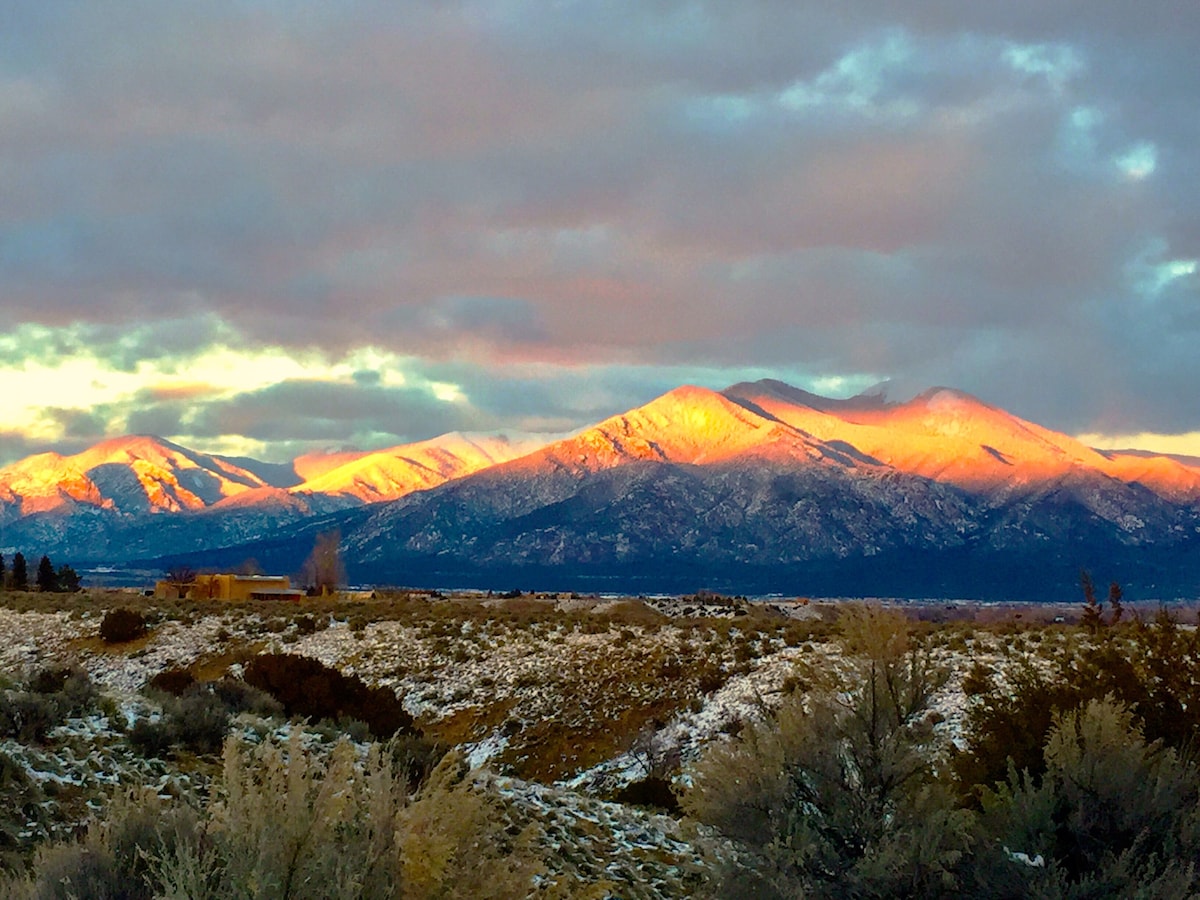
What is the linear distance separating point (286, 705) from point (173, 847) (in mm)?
Result: 13094

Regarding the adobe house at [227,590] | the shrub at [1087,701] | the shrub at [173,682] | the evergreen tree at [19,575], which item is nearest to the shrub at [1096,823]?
the shrub at [1087,701]

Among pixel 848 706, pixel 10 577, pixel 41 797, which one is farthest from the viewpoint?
pixel 10 577

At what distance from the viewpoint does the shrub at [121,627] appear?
46875 millimetres

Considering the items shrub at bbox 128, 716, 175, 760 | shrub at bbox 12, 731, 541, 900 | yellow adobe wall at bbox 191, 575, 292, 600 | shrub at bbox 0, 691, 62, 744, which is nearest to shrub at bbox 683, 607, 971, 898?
shrub at bbox 12, 731, 541, 900

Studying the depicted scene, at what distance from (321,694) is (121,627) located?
29.6m

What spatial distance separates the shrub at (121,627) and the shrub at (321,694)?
84.5 ft

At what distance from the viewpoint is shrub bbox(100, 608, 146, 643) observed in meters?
46.9

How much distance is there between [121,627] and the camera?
4741 cm

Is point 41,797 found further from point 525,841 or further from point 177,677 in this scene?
point 177,677

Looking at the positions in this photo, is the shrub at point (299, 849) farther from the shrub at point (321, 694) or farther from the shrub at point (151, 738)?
the shrub at point (321, 694)

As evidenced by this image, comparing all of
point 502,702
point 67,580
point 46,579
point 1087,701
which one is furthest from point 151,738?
point 67,580

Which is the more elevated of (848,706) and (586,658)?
(848,706)

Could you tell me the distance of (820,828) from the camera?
10.8 meters

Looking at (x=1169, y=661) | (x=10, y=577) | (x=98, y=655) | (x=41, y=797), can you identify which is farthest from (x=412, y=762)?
(x=10, y=577)
